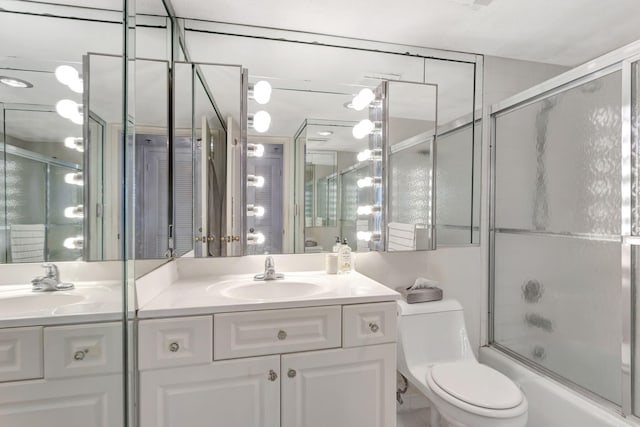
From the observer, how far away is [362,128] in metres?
1.75

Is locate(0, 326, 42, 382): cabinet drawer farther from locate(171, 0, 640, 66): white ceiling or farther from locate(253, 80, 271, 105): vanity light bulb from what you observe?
locate(171, 0, 640, 66): white ceiling

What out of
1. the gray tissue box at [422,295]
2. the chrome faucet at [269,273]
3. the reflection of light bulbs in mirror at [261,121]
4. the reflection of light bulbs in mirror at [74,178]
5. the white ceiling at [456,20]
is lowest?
the gray tissue box at [422,295]

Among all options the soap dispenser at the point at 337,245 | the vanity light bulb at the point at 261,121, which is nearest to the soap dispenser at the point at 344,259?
the soap dispenser at the point at 337,245

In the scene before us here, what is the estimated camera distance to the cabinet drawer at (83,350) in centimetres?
66

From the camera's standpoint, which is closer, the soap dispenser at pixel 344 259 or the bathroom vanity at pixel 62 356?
the bathroom vanity at pixel 62 356

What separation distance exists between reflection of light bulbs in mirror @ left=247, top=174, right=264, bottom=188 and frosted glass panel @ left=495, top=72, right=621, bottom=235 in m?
1.49

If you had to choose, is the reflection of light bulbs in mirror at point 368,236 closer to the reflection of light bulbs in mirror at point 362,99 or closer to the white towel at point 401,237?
the white towel at point 401,237

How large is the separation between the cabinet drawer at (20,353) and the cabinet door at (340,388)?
0.74 metres

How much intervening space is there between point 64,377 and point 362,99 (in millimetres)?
1649

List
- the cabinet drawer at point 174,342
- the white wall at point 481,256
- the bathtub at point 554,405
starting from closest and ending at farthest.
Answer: the cabinet drawer at point 174,342 < the bathtub at point 554,405 < the white wall at point 481,256

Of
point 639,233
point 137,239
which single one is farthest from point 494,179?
point 137,239

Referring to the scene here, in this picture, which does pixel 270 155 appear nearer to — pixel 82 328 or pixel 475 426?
pixel 82 328

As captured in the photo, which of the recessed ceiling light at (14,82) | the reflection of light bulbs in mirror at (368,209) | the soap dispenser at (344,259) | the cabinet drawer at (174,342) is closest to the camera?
the recessed ceiling light at (14,82)

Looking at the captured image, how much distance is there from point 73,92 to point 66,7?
0.16 m
